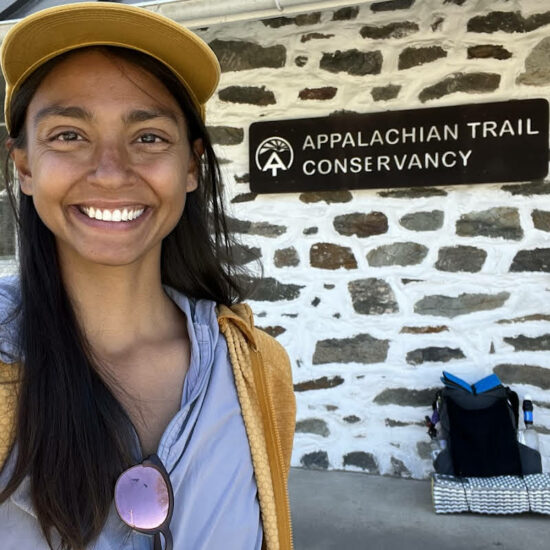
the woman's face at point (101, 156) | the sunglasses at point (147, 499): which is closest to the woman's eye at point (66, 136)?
the woman's face at point (101, 156)

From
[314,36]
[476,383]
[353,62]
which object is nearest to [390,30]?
[353,62]

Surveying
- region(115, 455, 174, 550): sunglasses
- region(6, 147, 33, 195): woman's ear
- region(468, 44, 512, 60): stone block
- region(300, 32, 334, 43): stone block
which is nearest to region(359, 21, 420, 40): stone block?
region(300, 32, 334, 43): stone block

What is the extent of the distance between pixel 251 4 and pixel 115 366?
2420 millimetres

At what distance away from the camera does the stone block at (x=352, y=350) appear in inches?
140

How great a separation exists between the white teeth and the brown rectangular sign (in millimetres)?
2528

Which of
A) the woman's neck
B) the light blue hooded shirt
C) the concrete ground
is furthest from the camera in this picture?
the concrete ground

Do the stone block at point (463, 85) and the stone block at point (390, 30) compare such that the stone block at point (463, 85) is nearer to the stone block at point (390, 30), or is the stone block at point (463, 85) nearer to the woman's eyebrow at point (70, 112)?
the stone block at point (390, 30)

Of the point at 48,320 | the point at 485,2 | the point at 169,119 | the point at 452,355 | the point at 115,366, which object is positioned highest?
the point at 485,2

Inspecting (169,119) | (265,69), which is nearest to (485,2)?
(265,69)

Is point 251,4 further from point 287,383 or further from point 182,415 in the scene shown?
point 182,415

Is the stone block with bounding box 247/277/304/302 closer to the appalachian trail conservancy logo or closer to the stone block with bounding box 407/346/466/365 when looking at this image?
the appalachian trail conservancy logo

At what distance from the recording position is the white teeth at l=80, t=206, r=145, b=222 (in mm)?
1120

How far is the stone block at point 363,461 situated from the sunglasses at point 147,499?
9.01 feet

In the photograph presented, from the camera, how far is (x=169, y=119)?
46.7 inches
